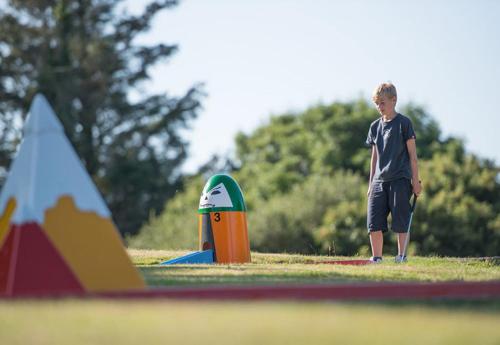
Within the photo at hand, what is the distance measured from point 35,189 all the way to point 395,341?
3.35m

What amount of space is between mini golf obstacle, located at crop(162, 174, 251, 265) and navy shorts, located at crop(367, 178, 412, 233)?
1.83 m

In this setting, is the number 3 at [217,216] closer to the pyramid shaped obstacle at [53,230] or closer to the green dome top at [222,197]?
the green dome top at [222,197]

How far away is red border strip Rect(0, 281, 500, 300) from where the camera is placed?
5.98 metres

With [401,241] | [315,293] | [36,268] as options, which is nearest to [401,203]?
[401,241]

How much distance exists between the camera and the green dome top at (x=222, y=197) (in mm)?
12090

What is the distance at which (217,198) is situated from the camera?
1215 cm

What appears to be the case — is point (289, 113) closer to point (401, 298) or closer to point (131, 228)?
point (131, 228)

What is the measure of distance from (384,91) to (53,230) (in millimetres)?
5470

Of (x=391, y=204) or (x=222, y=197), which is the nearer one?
(x=391, y=204)

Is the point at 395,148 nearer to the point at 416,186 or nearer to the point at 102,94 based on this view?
the point at 416,186

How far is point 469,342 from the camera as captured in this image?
4488 millimetres

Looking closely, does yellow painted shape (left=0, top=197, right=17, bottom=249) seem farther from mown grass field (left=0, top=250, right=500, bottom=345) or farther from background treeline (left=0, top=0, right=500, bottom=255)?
background treeline (left=0, top=0, right=500, bottom=255)

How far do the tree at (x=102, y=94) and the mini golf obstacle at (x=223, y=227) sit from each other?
26.6m

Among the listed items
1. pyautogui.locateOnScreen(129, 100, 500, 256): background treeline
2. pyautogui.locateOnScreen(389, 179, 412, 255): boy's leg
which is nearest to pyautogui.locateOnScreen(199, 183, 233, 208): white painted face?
pyautogui.locateOnScreen(389, 179, 412, 255): boy's leg
